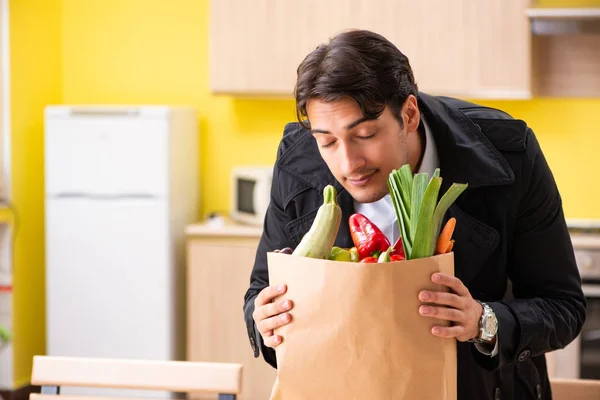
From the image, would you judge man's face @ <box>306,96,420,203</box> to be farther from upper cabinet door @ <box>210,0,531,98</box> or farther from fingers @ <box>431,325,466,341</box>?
upper cabinet door @ <box>210,0,531,98</box>

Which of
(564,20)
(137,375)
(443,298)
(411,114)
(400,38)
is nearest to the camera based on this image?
(443,298)

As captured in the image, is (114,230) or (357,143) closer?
(357,143)

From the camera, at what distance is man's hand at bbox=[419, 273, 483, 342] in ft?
4.07

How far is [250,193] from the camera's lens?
439cm

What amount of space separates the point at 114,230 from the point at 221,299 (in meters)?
0.59

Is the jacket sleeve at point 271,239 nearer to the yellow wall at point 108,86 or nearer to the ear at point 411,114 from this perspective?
the ear at point 411,114

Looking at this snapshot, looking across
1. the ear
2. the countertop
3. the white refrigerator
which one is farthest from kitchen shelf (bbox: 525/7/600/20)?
A: the ear

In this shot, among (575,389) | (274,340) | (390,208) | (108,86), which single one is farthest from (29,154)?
(274,340)

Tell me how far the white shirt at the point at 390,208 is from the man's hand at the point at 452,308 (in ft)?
1.04

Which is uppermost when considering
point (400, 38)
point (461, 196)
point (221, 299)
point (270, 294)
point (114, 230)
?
point (400, 38)

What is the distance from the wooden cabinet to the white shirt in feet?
8.56

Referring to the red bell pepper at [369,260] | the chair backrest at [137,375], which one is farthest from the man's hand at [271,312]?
the chair backrest at [137,375]

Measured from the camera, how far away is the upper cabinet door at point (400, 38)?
13.4 ft

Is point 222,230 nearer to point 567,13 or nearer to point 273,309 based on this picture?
point 567,13
